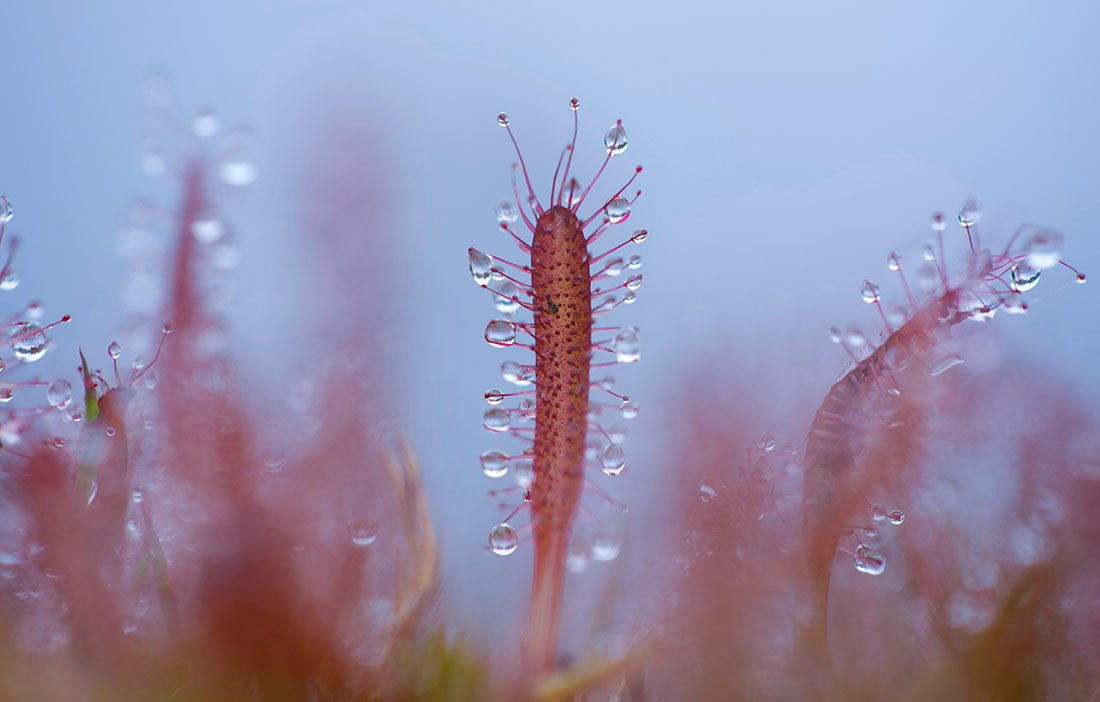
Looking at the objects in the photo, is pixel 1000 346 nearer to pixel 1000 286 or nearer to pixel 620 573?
pixel 1000 286

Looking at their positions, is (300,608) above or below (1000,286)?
below

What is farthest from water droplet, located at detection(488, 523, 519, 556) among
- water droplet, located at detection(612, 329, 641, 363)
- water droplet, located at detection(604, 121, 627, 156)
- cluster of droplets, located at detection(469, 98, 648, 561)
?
water droplet, located at detection(604, 121, 627, 156)

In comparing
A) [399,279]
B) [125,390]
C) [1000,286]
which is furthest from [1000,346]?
[125,390]

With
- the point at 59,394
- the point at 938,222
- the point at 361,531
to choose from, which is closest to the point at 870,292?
the point at 938,222

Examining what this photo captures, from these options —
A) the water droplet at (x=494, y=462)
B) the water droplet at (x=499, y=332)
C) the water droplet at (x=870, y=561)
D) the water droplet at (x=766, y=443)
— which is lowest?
the water droplet at (x=870, y=561)

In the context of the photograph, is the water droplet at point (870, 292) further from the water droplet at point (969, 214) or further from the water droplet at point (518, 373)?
the water droplet at point (518, 373)

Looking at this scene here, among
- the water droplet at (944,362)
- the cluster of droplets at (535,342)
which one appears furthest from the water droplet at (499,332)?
the water droplet at (944,362)
